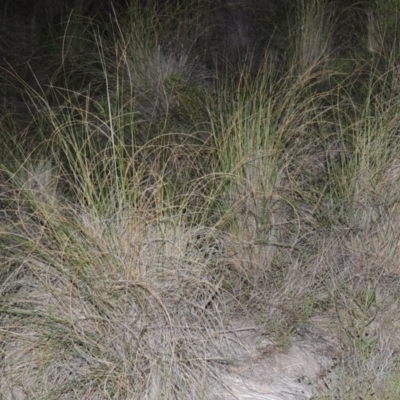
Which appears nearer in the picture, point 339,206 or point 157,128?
point 339,206

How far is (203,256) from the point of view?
13.7ft

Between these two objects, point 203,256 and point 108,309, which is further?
point 203,256

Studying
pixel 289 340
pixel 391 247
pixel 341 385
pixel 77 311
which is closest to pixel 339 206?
pixel 391 247

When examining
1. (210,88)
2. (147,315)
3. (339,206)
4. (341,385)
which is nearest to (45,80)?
(210,88)

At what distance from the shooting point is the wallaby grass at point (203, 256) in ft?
12.3

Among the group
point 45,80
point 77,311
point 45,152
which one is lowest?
point 45,80

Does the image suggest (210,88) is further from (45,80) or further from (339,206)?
(339,206)

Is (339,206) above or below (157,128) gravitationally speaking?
above

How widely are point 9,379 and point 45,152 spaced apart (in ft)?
6.05

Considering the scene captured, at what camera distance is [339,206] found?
4.73 metres

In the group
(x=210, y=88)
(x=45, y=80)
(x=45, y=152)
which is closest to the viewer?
(x=45, y=152)

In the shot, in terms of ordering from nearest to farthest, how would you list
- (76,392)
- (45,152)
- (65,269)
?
(76,392)
(65,269)
(45,152)

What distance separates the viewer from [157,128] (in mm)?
5738

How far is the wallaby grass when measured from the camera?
3.75 meters
